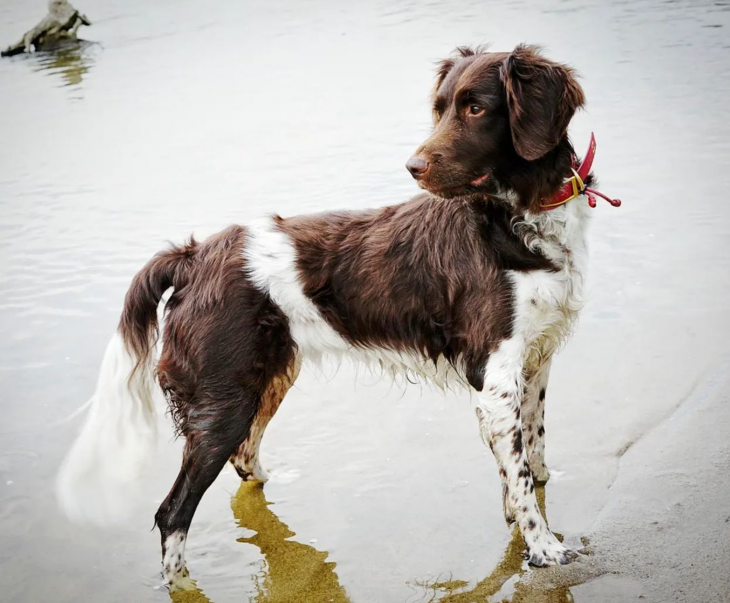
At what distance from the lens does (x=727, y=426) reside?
3.69m

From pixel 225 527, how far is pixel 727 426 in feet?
7.40

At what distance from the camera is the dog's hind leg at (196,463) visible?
3.32 m

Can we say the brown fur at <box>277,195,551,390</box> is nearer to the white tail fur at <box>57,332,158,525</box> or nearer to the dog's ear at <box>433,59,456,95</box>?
the dog's ear at <box>433,59,456,95</box>

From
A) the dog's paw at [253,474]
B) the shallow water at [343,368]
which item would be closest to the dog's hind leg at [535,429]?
the shallow water at [343,368]

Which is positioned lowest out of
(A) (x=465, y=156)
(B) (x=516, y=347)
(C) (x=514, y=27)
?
(C) (x=514, y=27)

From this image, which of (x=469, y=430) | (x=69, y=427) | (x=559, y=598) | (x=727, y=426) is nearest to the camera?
(x=559, y=598)

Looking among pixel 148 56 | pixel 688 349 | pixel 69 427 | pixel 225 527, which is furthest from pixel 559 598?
pixel 148 56

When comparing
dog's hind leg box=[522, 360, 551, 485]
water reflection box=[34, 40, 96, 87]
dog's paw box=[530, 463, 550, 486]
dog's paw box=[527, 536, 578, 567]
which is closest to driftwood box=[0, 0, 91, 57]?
water reflection box=[34, 40, 96, 87]

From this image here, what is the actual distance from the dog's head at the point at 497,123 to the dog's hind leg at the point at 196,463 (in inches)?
46.1

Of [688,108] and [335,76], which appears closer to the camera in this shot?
[688,108]

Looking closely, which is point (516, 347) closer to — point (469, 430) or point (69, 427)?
point (469, 430)

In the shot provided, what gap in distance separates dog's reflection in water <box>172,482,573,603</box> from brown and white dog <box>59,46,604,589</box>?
13cm

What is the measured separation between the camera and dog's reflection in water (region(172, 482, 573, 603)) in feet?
10.1

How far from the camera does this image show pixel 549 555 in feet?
10.4
